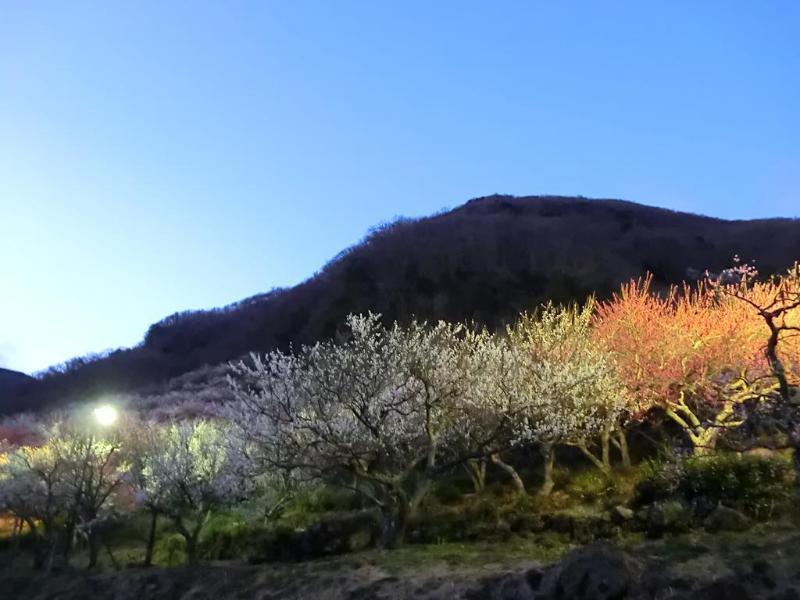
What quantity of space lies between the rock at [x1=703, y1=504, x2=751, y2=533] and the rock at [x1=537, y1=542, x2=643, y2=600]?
229 inches

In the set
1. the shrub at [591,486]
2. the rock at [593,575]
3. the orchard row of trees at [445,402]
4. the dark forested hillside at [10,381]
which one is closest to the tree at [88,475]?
the orchard row of trees at [445,402]

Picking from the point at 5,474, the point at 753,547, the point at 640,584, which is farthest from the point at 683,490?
the point at 5,474

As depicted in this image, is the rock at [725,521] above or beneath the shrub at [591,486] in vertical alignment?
above

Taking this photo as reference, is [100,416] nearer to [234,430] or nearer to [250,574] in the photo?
[234,430]

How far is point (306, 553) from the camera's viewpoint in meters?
24.9

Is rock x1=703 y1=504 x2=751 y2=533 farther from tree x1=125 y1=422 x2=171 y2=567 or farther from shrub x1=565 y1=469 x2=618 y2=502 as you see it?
tree x1=125 y1=422 x2=171 y2=567

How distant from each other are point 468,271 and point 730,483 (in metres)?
52.2

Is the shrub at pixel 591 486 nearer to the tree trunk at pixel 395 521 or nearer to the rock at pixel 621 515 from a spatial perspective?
the rock at pixel 621 515

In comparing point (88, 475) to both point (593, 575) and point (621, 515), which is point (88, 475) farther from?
point (593, 575)

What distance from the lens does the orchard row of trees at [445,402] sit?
63.6 ft

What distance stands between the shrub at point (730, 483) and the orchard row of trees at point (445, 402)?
1.43 m

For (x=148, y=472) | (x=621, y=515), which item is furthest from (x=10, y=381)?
(x=621, y=515)

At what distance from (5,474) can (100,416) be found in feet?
23.8

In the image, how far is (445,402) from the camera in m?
20.3
